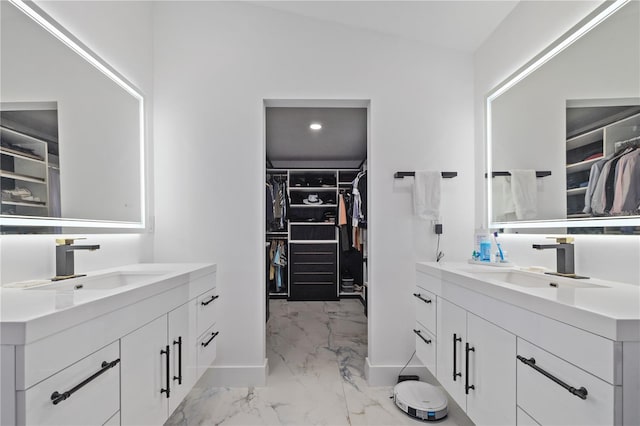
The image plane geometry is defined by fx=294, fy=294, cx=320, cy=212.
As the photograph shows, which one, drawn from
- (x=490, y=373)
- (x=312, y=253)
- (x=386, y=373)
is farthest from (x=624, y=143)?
(x=312, y=253)

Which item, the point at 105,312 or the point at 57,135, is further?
Result: the point at 57,135

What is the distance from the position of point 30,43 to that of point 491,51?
2.57 metres

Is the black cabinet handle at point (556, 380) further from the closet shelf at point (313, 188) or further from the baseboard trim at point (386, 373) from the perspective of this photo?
the closet shelf at point (313, 188)

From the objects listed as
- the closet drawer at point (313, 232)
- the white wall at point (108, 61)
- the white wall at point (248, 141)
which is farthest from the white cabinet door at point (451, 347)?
the closet drawer at point (313, 232)

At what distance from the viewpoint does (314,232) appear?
4801mm

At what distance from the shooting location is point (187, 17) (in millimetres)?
2164

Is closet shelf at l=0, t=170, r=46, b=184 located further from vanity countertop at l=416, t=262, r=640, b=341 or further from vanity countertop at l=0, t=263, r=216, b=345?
vanity countertop at l=416, t=262, r=640, b=341

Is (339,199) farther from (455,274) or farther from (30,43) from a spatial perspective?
(30,43)

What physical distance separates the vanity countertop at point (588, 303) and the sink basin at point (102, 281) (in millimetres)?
1502

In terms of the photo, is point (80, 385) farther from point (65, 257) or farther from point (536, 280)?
point (536, 280)

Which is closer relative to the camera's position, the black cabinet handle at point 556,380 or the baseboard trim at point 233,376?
the black cabinet handle at point 556,380

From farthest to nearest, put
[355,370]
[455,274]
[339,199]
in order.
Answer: [339,199]
[355,370]
[455,274]

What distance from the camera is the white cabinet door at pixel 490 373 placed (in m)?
1.12

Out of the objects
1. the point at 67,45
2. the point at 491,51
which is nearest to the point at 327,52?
the point at 491,51
